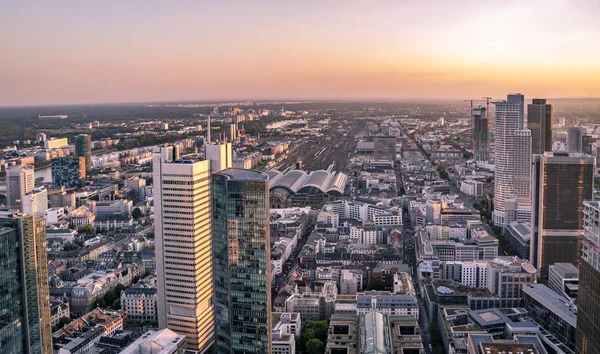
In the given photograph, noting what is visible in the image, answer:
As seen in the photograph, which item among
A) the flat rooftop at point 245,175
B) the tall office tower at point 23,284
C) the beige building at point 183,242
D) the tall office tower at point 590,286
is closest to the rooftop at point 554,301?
the tall office tower at point 590,286

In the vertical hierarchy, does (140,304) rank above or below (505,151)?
below

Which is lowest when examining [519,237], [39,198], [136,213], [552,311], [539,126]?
[136,213]

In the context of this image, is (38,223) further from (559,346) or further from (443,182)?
(443,182)

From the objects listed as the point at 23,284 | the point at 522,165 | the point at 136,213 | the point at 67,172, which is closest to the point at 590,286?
the point at 23,284

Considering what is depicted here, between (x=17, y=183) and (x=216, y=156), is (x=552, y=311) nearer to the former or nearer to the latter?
(x=216, y=156)

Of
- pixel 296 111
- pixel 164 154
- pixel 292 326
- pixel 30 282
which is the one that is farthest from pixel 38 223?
pixel 296 111
